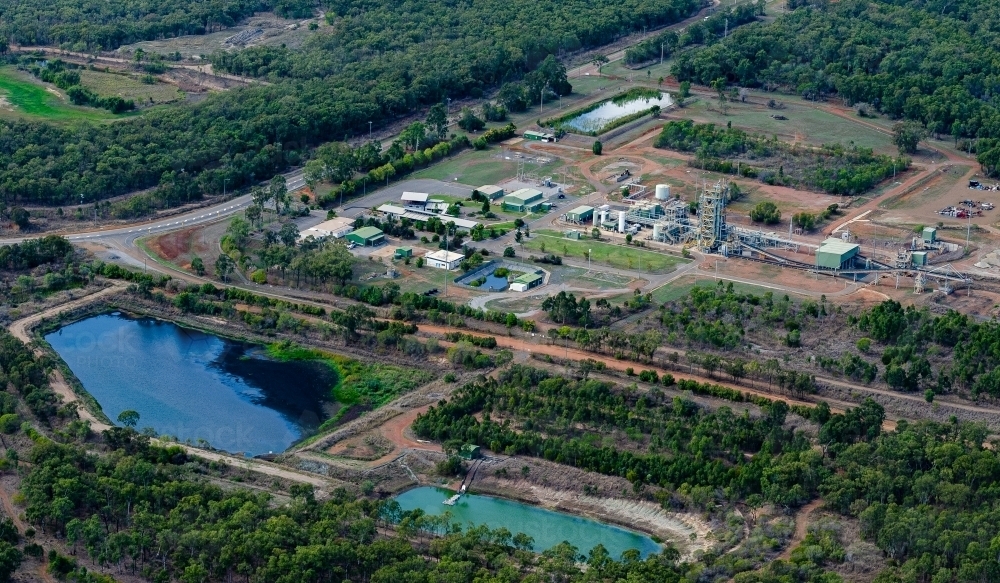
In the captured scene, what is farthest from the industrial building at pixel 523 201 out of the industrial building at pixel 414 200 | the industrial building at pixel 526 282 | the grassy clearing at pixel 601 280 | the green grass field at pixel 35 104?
the green grass field at pixel 35 104

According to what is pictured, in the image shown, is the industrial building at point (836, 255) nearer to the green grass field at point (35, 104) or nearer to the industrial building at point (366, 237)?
the industrial building at point (366, 237)

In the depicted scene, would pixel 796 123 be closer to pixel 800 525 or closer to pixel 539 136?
pixel 539 136

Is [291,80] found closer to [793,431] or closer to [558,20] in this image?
[558,20]

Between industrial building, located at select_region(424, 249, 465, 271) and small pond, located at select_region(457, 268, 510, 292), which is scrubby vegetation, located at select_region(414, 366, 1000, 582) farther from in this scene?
industrial building, located at select_region(424, 249, 465, 271)

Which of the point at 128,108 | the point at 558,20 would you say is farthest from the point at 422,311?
the point at 558,20

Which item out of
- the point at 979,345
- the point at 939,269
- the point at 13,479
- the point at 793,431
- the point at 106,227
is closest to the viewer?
the point at 13,479

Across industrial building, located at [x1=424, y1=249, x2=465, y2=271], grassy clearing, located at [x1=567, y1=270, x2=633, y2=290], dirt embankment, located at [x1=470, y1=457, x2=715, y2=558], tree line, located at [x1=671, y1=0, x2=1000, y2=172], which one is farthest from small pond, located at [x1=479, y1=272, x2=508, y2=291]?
tree line, located at [x1=671, y1=0, x2=1000, y2=172]

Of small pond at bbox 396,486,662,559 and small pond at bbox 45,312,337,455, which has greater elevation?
small pond at bbox 45,312,337,455
